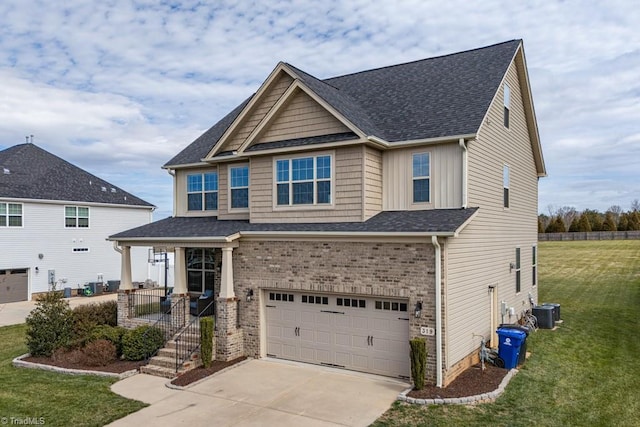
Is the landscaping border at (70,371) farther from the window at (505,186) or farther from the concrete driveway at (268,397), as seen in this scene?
the window at (505,186)

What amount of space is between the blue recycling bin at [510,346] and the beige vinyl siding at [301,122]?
7.07 m

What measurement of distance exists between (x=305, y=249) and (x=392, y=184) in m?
3.23

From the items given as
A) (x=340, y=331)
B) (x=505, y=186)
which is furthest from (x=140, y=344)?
(x=505, y=186)

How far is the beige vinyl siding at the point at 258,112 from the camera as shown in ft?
49.7

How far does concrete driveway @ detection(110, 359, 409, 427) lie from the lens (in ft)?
31.5

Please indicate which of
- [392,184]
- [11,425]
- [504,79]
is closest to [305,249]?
[392,184]

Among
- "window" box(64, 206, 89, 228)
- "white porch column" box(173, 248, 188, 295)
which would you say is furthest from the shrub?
"window" box(64, 206, 89, 228)

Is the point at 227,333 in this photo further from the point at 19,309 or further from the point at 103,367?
the point at 19,309

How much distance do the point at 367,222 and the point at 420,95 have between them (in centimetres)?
536

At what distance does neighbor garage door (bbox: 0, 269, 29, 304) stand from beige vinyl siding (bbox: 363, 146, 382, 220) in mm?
23114

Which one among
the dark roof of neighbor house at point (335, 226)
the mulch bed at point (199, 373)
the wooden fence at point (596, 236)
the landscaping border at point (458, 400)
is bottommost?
the mulch bed at point (199, 373)

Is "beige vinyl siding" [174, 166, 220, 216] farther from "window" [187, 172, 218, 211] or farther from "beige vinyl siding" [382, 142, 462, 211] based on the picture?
"beige vinyl siding" [382, 142, 462, 211]

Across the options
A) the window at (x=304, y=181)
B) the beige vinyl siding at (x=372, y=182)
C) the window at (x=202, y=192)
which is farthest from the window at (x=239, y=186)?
the beige vinyl siding at (x=372, y=182)

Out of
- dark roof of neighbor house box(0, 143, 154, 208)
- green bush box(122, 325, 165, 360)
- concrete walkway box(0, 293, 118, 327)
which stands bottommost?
concrete walkway box(0, 293, 118, 327)
